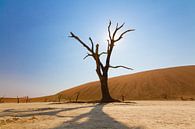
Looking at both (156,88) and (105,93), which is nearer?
(105,93)

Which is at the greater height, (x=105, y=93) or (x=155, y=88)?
(x=155, y=88)

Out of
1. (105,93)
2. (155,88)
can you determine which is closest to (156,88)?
(155,88)

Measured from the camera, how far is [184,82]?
40594 mm

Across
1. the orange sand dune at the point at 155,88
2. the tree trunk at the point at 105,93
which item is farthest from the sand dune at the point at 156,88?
the tree trunk at the point at 105,93

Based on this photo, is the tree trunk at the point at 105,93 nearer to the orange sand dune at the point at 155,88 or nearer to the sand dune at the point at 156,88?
the orange sand dune at the point at 155,88

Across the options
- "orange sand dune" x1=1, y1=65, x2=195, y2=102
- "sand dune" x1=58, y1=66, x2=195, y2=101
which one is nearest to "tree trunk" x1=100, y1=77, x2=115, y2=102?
"orange sand dune" x1=1, y1=65, x2=195, y2=102

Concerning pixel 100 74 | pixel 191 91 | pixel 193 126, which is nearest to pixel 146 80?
pixel 191 91

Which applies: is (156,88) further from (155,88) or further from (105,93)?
(105,93)

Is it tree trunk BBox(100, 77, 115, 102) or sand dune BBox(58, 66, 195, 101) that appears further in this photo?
sand dune BBox(58, 66, 195, 101)

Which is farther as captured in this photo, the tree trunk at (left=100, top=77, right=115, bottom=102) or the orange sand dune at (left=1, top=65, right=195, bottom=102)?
the orange sand dune at (left=1, top=65, right=195, bottom=102)

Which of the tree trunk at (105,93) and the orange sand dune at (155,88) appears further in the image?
the orange sand dune at (155,88)

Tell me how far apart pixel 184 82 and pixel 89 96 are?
13.8 m

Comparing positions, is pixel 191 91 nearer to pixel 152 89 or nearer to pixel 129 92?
pixel 152 89

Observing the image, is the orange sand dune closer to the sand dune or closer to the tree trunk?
the sand dune
